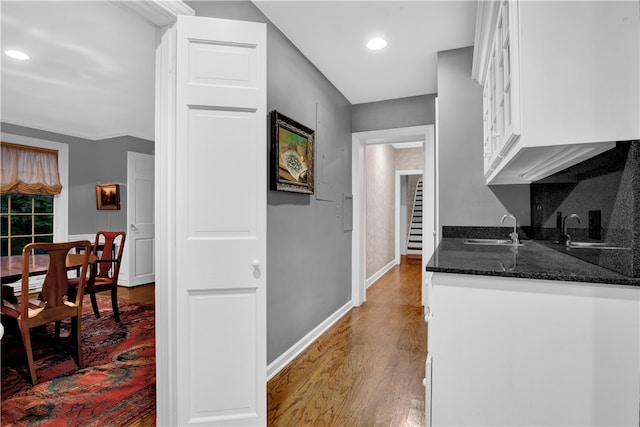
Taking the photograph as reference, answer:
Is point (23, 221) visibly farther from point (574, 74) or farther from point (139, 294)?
point (574, 74)

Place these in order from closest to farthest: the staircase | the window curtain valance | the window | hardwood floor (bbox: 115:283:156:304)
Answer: hardwood floor (bbox: 115:283:156:304) < the window curtain valance < the window < the staircase

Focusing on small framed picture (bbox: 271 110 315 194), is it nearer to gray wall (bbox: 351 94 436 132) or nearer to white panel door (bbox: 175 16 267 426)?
white panel door (bbox: 175 16 267 426)

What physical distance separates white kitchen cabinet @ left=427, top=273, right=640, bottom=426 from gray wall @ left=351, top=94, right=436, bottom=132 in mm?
2811

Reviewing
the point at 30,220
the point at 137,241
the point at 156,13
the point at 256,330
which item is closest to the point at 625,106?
the point at 256,330

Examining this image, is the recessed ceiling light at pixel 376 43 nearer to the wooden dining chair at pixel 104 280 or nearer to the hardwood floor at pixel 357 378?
the hardwood floor at pixel 357 378

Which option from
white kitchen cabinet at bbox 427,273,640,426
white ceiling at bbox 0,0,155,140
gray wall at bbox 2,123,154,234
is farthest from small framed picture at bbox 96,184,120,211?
white kitchen cabinet at bbox 427,273,640,426

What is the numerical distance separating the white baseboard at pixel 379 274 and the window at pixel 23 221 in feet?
16.7

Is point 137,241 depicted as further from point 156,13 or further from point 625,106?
point 625,106

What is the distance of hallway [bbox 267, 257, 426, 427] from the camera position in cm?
189

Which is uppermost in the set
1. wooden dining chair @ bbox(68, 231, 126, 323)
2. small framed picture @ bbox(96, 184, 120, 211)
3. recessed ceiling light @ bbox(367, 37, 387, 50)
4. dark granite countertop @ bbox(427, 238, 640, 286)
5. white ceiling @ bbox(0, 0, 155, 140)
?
white ceiling @ bbox(0, 0, 155, 140)

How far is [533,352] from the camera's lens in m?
1.22

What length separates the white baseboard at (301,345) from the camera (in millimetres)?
2379

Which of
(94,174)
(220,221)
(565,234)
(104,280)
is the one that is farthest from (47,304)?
(94,174)

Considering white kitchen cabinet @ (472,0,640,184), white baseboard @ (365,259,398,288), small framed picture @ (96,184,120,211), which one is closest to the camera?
white kitchen cabinet @ (472,0,640,184)
